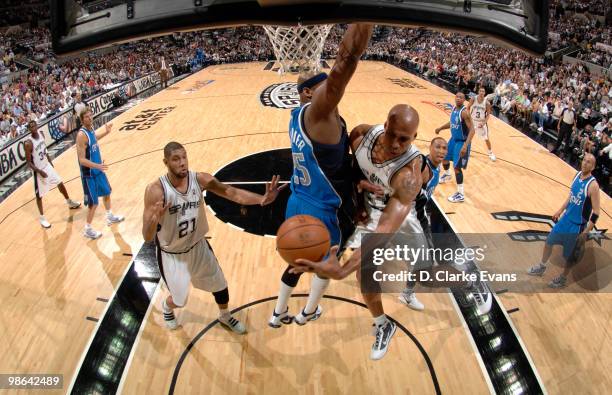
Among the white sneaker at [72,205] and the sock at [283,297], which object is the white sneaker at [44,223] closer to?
the white sneaker at [72,205]

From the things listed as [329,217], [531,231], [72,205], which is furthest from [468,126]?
[72,205]

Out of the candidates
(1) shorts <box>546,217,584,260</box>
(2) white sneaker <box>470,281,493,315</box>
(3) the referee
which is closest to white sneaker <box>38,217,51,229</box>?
(2) white sneaker <box>470,281,493,315</box>

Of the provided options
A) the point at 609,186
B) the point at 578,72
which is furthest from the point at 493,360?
the point at 578,72

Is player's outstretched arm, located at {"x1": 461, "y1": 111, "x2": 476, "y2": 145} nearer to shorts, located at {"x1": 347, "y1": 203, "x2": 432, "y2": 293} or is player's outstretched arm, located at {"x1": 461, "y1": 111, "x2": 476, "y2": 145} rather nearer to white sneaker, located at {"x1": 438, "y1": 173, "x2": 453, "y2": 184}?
white sneaker, located at {"x1": 438, "y1": 173, "x2": 453, "y2": 184}

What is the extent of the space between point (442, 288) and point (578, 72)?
1295 centimetres

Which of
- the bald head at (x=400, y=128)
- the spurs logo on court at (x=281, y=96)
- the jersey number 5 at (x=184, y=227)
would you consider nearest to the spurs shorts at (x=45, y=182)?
the jersey number 5 at (x=184, y=227)

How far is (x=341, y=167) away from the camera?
3.28 metres

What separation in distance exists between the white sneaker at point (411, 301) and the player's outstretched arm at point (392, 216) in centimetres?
204

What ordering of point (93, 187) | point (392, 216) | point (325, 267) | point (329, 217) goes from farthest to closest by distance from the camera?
point (93, 187) → point (329, 217) → point (392, 216) → point (325, 267)

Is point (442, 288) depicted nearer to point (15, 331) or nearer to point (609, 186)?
point (15, 331)

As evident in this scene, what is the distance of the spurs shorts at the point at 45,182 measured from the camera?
20.7 ft

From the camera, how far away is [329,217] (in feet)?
11.1

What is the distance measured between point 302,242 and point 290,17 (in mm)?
1368

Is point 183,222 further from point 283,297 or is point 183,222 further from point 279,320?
point 279,320
